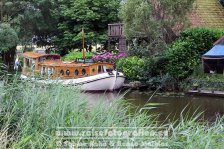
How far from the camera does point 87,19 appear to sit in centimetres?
2706

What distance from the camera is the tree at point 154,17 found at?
18250 mm

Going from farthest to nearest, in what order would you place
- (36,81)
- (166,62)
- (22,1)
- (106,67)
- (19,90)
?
(22,1), (106,67), (166,62), (36,81), (19,90)

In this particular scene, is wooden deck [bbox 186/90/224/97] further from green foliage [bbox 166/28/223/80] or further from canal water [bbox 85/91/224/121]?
green foliage [bbox 166/28/223/80]

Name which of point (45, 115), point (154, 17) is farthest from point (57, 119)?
point (154, 17)

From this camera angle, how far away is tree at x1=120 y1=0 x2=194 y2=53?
18.2m

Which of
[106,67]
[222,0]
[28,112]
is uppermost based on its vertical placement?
[222,0]

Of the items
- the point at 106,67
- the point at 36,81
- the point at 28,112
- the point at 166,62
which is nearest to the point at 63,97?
the point at 28,112

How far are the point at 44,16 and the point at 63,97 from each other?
982 inches

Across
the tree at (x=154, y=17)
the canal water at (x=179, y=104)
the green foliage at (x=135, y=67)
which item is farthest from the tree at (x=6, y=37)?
the canal water at (x=179, y=104)

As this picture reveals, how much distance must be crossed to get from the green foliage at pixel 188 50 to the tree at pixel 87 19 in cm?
890

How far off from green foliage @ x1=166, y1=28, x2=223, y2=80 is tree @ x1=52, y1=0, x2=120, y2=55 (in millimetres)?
8901

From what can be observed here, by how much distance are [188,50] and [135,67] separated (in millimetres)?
2804

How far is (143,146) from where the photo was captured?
414 cm

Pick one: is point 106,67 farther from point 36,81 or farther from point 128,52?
point 36,81
